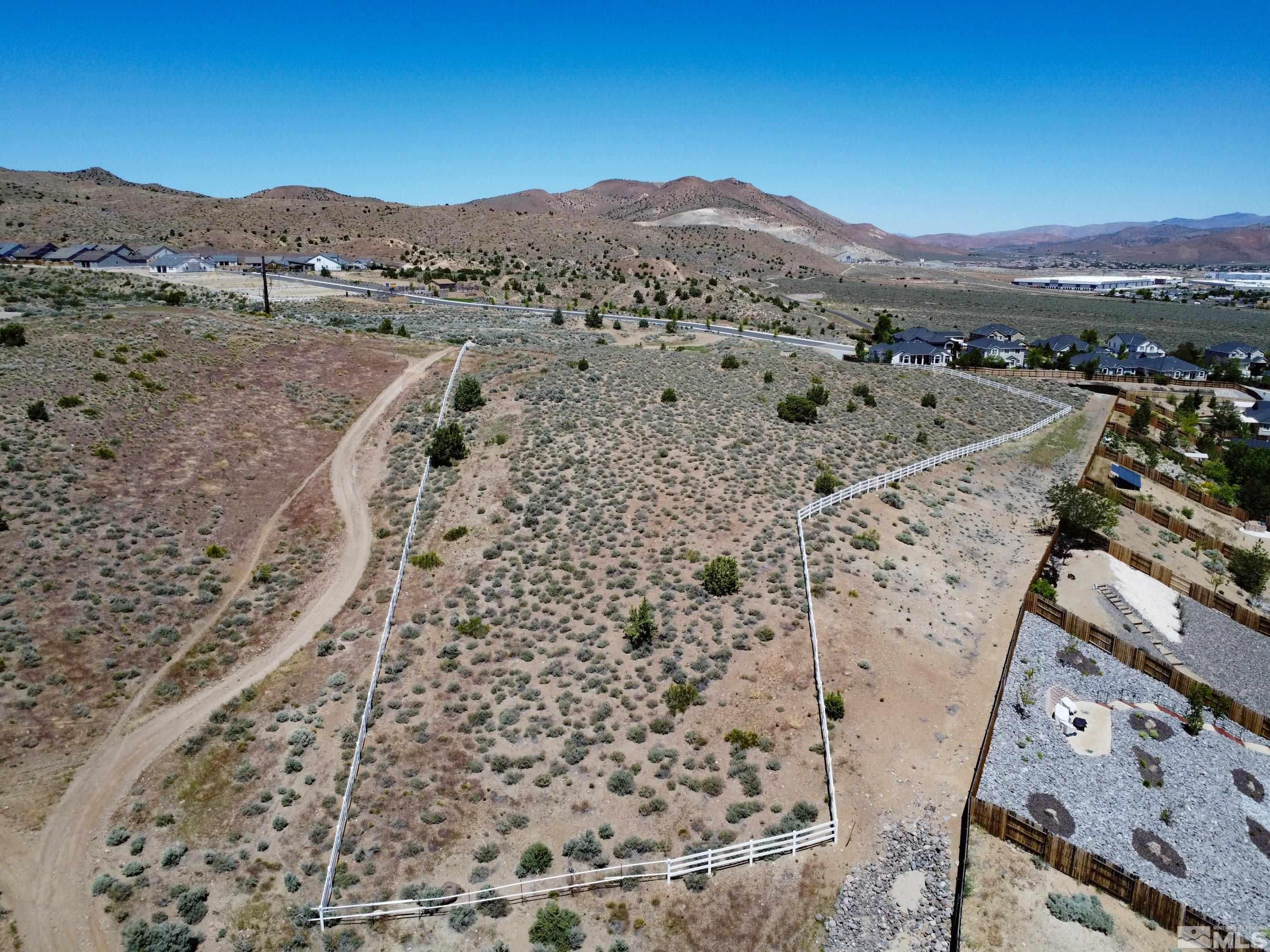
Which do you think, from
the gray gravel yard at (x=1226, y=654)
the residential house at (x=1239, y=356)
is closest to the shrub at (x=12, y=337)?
the gray gravel yard at (x=1226, y=654)

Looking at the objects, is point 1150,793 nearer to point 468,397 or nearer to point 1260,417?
point 468,397

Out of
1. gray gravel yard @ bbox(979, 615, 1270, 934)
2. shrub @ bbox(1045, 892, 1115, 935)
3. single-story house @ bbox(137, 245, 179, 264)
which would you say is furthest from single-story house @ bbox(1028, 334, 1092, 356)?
single-story house @ bbox(137, 245, 179, 264)

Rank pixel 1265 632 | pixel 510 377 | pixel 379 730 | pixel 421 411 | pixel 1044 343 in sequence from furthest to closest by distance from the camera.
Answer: pixel 1044 343 → pixel 510 377 → pixel 421 411 → pixel 1265 632 → pixel 379 730

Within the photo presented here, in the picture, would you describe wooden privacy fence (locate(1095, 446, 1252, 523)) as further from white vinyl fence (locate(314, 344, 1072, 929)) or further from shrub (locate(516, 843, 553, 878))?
shrub (locate(516, 843, 553, 878))

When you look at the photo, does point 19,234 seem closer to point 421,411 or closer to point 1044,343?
point 421,411

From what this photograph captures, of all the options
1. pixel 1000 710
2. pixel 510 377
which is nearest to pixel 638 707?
pixel 1000 710

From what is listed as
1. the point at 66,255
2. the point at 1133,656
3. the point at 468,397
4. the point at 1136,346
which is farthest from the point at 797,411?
the point at 66,255
